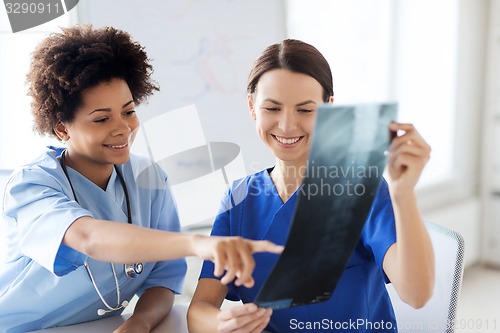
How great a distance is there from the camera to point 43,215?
3.08 ft

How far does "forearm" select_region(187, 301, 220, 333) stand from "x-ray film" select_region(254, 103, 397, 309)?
0.83 ft

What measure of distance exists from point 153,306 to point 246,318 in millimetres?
356

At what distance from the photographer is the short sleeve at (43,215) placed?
2.97ft

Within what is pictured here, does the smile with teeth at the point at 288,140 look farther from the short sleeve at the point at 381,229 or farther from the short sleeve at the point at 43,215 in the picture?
the short sleeve at the point at 43,215

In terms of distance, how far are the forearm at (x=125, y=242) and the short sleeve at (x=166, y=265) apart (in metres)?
0.36

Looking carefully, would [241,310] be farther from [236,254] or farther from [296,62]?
[296,62]

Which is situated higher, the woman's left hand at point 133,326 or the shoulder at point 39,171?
the shoulder at point 39,171

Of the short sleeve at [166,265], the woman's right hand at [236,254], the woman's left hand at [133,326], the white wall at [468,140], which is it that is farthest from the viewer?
the white wall at [468,140]

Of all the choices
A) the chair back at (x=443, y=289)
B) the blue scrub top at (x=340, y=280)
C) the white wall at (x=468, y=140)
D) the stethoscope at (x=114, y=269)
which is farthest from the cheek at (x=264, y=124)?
the white wall at (x=468, y=140)

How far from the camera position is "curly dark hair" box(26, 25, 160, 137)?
106 centimetres

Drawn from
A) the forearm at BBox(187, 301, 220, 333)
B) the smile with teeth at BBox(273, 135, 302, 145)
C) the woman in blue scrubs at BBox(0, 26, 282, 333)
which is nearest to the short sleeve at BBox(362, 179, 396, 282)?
the smile with teeth at BBox(273, 135, 302, 145)

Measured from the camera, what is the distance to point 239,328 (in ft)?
2.84

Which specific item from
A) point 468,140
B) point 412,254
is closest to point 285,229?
point 412,254

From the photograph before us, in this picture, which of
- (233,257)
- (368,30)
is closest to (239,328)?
(233,257)
